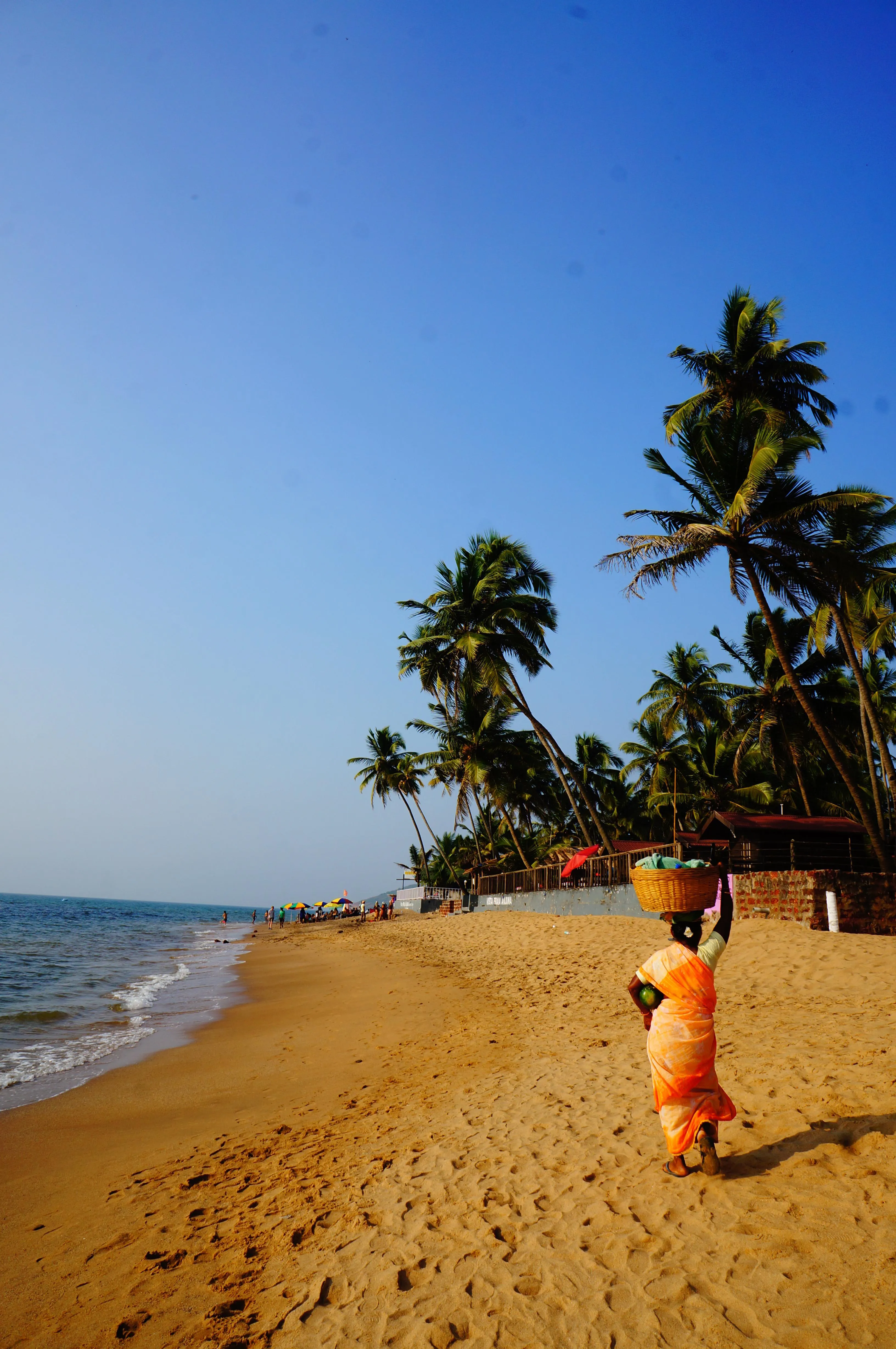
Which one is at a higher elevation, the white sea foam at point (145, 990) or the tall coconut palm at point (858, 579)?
the tall coconut palm at point (858, 579)

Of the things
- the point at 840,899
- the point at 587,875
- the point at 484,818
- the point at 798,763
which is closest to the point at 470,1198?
the point at 840,899

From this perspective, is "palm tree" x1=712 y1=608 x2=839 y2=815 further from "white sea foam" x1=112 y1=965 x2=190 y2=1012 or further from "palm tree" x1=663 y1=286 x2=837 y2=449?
"white sea foam" x1=112 y1=965 x2=190 y2=1012

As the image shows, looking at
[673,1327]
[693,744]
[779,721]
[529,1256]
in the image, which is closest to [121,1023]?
[529,1256]

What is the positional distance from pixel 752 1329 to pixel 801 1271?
1.41 ft

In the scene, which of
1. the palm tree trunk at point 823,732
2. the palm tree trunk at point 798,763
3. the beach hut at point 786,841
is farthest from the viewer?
the palm tree trunk at point 798,763

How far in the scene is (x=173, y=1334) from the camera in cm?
319

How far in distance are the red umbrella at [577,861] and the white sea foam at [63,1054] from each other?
13344mm

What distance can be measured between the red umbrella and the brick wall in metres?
8.23

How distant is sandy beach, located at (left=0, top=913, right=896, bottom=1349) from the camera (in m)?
3.05

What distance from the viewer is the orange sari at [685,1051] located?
3.78 m

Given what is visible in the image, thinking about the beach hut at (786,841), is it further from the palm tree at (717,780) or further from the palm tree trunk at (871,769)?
the palm tree at (717,780)

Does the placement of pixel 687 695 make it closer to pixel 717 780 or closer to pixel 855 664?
pixel 717 780

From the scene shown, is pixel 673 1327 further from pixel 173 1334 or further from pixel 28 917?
pixel 28 917

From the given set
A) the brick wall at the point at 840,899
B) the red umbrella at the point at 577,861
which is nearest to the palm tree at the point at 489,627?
the red umbrella at the point at 577,861
